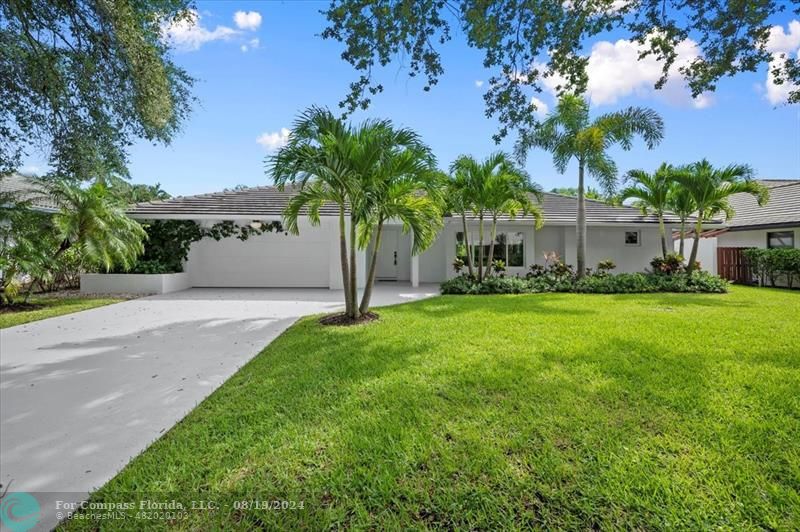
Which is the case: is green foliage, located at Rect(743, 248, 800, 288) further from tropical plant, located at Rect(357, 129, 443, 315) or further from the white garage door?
the white garage door

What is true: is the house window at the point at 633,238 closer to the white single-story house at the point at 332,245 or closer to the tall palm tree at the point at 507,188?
the white single-story house at the point at 332,245

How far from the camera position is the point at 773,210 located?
18656 millimetres

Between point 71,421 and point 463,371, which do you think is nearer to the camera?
point 71,421

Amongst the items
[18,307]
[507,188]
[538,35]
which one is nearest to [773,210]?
[507,188]

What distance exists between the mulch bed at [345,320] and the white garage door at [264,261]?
812cm

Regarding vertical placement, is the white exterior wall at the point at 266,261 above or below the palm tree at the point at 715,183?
below

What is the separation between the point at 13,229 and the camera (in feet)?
27.6

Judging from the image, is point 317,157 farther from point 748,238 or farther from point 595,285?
point 748,238

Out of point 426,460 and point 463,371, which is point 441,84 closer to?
point 463,371

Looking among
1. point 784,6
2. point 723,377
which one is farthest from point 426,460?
point 784,6

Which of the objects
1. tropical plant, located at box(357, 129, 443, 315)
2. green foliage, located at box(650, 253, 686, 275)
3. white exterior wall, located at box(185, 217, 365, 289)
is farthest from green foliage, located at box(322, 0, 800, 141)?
green foliage, located at box(650, 253, 686, 275)

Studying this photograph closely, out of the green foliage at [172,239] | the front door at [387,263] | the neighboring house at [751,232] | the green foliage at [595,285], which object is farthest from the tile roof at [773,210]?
the green foliage at [172,239]

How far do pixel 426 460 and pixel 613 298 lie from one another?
11006 millimetres

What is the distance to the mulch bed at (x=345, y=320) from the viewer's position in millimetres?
8328
